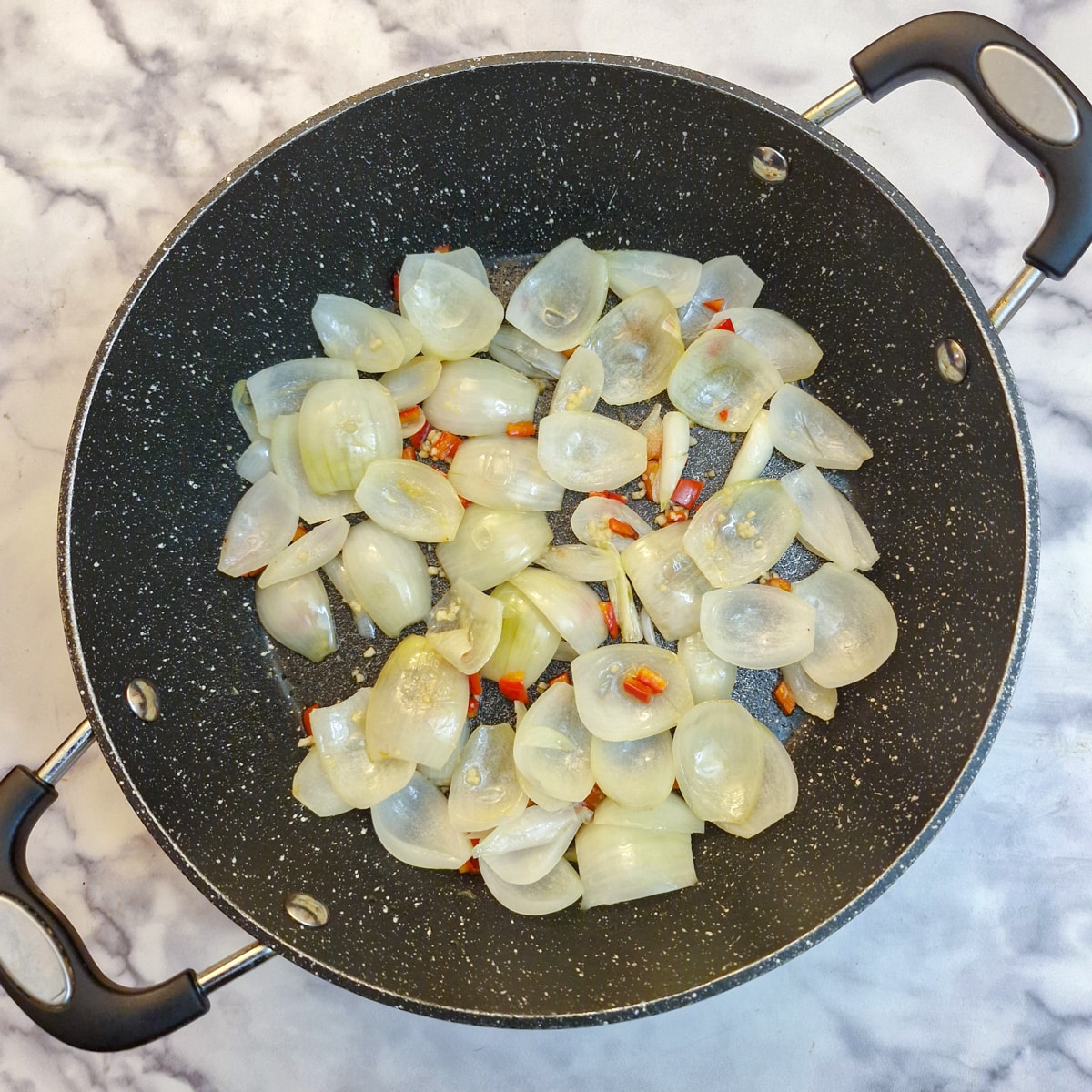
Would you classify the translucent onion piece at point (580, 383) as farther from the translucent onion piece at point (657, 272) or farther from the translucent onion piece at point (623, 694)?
the translucent onion piece at point (623, 694)

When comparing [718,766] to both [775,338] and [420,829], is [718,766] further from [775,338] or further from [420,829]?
[775,338]

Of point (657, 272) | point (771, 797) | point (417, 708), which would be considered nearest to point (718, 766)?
point (771, 797)

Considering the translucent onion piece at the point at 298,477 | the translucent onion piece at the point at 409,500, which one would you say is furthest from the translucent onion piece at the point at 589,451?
the translucent onion piece at the point at 298,477

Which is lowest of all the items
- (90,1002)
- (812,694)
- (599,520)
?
(90,1002)

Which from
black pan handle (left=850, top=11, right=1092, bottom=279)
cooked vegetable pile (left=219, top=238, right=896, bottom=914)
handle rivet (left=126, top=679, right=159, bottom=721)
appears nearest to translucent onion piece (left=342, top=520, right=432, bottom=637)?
cooked vegetable pile (left=219, top=238, right=896, bottom=914)

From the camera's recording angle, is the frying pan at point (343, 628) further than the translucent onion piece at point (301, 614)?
No

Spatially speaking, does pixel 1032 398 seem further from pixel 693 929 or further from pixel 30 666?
pixel 30 666
